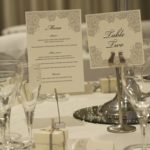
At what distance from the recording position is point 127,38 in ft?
3.35

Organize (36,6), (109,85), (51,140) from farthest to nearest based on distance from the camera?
(36,6) → (109,85) → (51,140)

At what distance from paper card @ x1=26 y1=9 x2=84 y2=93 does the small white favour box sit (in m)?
0.21

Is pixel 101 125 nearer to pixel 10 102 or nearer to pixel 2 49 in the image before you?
pixel 10 102

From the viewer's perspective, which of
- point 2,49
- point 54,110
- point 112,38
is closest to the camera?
point 112,38

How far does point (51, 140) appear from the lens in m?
0.84

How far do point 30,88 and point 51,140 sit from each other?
0.45 ft

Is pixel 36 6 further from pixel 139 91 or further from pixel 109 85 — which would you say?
A: pixel 139 91

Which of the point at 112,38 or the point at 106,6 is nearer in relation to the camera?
the point at 112,38

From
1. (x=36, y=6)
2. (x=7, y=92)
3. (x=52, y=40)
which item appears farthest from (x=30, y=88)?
(x=36, y=6)

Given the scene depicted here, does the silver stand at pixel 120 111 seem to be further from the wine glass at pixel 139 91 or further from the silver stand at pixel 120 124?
the wine glass at pixel 139 91

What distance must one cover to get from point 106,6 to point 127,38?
12.1ft

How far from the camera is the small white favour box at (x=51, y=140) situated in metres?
0.83

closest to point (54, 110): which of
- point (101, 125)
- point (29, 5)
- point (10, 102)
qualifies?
point (101, 125)

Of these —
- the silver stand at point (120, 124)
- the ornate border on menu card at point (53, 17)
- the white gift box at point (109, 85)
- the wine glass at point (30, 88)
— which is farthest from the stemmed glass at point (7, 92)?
the white gift box at point (109, 85)
